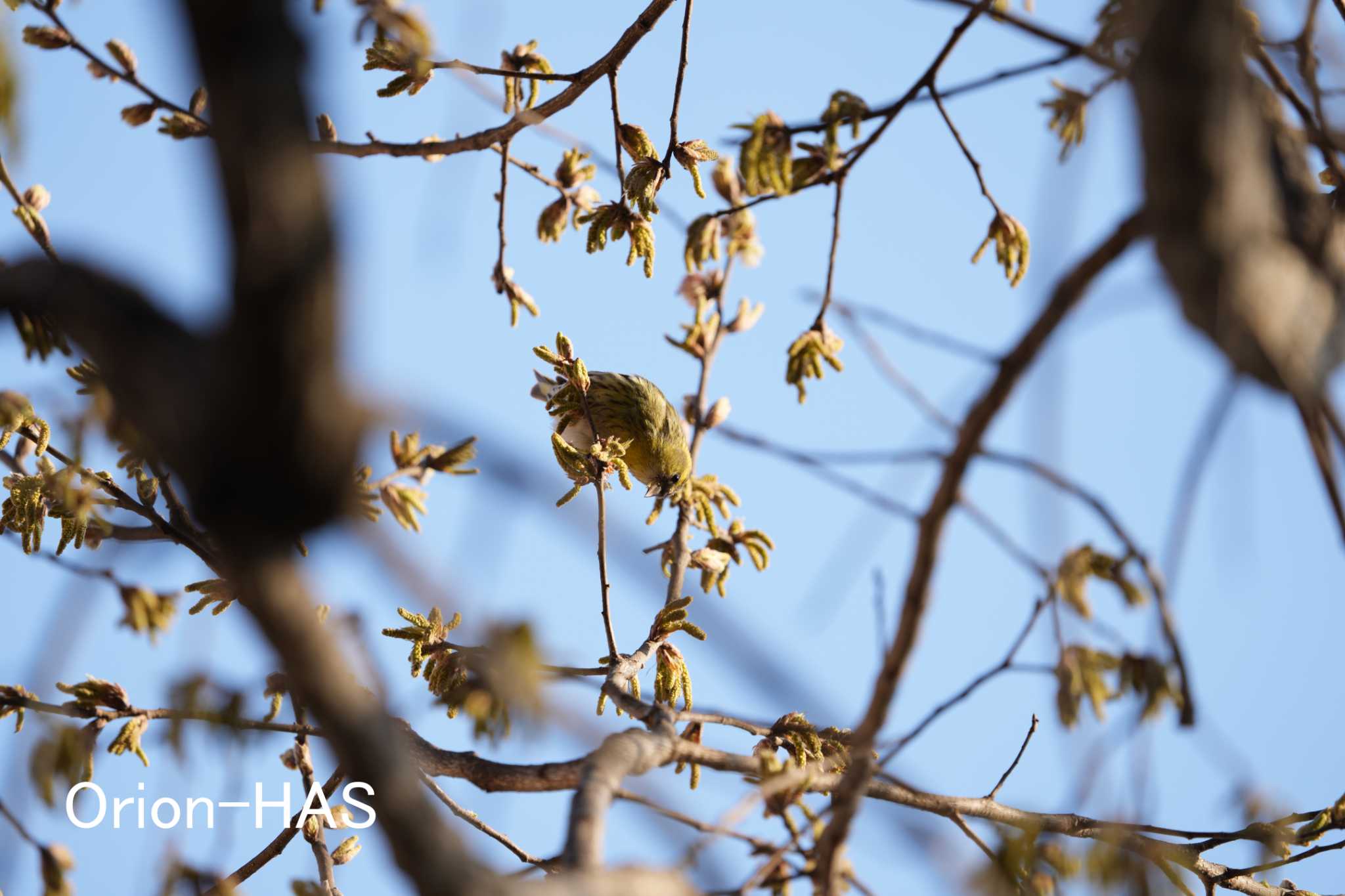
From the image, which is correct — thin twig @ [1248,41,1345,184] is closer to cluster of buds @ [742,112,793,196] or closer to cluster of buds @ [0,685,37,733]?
cluster of buds @ [742,112,793,196]

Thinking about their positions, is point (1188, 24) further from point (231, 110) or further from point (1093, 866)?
point (1093, 866)

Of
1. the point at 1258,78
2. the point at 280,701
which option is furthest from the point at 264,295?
the point at 280,701

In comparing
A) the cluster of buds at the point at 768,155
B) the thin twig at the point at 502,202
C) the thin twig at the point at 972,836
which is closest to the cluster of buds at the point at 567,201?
the thin twig at the point at 502,202

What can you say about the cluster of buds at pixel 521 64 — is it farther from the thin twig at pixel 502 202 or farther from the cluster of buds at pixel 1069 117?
the cluster of buds at pixel 1069 117

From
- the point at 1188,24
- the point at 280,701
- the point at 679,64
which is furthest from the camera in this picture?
the point at 280,701

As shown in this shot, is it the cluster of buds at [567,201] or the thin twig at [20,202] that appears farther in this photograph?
the cluster of buds at [567,201]

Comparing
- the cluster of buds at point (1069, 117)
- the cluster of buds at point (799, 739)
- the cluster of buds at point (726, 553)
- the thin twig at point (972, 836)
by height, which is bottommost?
the thin twig at point (972, 836)

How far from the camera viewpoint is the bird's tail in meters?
3.19

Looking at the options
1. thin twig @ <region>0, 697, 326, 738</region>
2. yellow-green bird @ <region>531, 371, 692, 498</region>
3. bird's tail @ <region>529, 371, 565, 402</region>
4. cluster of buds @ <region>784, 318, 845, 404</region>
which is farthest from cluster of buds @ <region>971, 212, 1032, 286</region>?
yellow-green bird @ <region>531, 371, 692, 498</region>

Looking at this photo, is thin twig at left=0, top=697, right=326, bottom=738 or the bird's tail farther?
the bird's tail

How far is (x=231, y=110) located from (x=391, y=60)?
2109 mm

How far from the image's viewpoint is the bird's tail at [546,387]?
3.19 meters

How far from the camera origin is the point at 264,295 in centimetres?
91

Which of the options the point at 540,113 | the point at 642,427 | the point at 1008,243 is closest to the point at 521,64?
the point at 540,113
